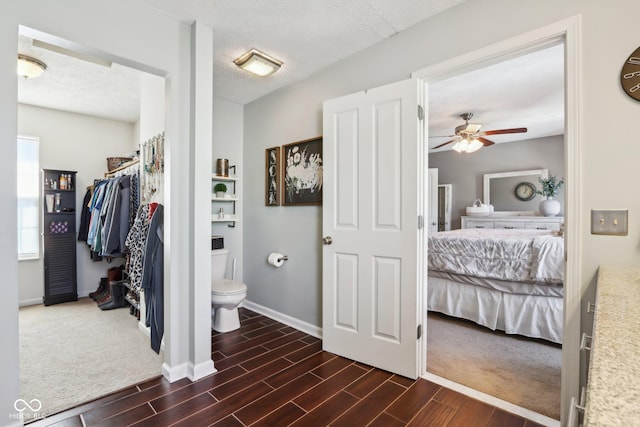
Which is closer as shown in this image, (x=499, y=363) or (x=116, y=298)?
(x=499, y=363)

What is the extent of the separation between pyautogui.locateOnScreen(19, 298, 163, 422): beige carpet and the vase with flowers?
5.72 meters

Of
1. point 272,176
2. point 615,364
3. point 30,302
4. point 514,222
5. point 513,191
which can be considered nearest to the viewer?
point 615,364

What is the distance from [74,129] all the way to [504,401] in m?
5.54

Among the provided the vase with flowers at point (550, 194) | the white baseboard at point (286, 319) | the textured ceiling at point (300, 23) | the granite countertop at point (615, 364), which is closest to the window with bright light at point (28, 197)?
the white baseboard at point (286, 319)

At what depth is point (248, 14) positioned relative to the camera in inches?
82.5

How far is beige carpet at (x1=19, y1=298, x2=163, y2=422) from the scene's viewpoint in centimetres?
195

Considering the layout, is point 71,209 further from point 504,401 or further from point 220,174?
point 504,401

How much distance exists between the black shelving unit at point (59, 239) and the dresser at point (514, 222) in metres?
6.34

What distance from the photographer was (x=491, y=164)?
5.93 m

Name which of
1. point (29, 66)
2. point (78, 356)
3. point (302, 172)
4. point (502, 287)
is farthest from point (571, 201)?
point (29, 66)

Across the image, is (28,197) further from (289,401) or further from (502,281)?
(502,281)

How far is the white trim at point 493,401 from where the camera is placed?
170 centimetres

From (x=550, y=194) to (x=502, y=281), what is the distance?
10.6 feet

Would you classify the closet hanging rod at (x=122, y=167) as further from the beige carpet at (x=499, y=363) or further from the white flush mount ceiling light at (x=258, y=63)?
the beige carpet at (x=499, y=363)
